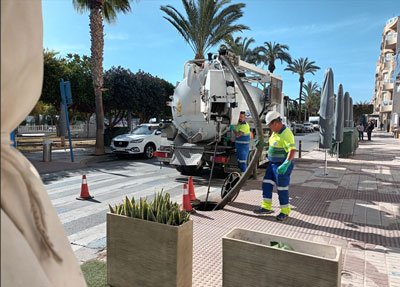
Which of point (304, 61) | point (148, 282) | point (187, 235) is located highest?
point (304, 61)

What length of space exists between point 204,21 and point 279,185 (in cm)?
1475

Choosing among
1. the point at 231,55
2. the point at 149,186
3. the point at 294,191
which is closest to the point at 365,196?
the point at 294,191

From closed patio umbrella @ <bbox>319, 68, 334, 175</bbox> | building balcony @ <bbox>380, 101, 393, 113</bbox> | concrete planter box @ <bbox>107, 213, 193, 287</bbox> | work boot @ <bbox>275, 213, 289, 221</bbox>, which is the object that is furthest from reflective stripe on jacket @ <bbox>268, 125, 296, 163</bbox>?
building balcony @ <bbox>380, 101, 393, 113</bbox>

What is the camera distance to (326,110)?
364 inches

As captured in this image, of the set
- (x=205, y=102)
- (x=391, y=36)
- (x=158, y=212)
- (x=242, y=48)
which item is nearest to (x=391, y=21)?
(x=391, y=36)

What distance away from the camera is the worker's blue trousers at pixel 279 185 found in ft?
17.3

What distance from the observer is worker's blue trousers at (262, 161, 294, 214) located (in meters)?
5.28

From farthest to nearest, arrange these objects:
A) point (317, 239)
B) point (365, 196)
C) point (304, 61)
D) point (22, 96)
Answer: point (304, 61) < point (365, 196) < point (317, 239) < point (22, 96)

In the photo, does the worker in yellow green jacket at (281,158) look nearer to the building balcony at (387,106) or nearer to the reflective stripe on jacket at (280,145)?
the reflective stripe on jacket at (280,145)

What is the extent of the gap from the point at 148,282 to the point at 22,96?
82.5 inches

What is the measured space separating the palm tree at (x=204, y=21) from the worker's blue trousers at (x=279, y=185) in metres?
14.4

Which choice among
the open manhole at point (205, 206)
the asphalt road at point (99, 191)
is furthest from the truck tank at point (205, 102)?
the open manhole at point (205, 206)

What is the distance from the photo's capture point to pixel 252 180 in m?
9.03

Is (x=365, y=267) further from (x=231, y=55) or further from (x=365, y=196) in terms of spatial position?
(x=231, y=55)
